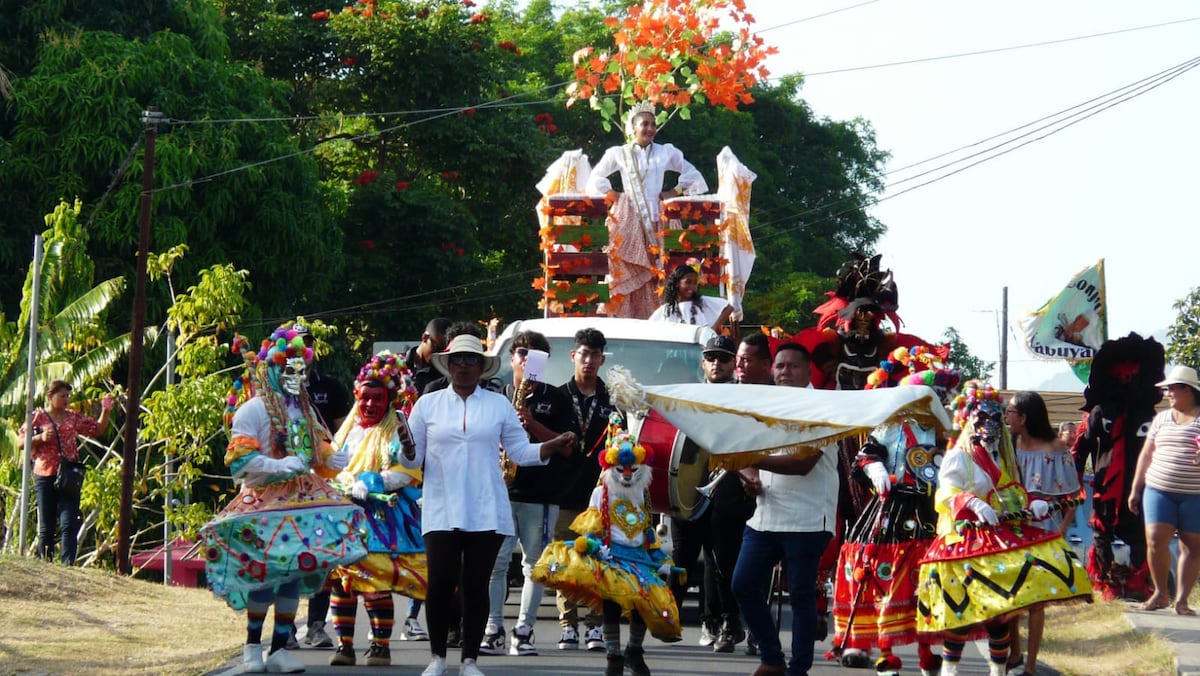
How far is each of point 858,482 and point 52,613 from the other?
613 cm

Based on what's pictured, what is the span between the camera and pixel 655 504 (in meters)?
11.7

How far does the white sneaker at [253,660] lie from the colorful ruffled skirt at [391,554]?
2.22 ft

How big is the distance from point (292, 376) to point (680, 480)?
8.77ft

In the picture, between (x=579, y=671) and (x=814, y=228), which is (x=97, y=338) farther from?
(x=814, y=228)

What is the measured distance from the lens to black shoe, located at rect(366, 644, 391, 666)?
10.6m

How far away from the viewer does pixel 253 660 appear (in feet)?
33.5

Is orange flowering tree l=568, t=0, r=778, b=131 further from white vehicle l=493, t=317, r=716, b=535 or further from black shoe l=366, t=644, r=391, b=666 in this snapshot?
black shoe l=366, t=644, r=391, b=666

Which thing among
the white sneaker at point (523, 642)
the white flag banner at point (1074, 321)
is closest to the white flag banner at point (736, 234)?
the white sneaker at point (523, 642)

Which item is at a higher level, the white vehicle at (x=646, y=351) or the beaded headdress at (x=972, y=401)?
the white vehicle at (x=646, y=351)

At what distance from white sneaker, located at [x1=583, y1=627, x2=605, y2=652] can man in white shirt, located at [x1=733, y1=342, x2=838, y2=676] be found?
2.38 metres

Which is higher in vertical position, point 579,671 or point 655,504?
point 655,504

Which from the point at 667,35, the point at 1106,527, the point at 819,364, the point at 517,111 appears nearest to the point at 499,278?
the point at 517,111

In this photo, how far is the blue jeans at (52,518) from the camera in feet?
57.0

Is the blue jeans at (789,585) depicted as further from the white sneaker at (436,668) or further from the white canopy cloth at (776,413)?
the white sneaker at (436,668)
